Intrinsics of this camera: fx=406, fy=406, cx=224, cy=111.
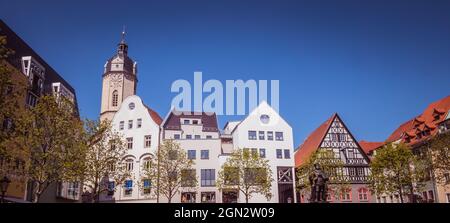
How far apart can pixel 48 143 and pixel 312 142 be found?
844 inches

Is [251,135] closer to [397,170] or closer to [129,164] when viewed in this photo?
[129,164]

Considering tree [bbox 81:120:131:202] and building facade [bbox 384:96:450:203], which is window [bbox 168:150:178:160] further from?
building facade [bbox 384:96:450:203]

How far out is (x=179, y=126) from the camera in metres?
31.8

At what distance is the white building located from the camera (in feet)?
A: 94.7

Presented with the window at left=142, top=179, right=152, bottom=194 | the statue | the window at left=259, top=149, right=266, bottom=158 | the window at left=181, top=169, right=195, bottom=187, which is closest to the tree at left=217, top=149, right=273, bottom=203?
the window at left=181, top=169, right=195, bottom=187

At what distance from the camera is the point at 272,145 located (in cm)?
3073

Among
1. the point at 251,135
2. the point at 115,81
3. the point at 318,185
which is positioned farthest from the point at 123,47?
the point at 318,185

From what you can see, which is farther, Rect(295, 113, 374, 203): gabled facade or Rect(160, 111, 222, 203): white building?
Rect(295, 113, 374, 203): gabled facade

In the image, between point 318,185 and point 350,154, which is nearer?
point 318,185

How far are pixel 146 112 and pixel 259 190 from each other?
1067 centimetres

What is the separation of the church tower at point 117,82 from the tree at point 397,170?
862 inches

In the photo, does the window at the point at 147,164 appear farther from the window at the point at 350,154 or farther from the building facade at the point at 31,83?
the window at the point at 350,154
